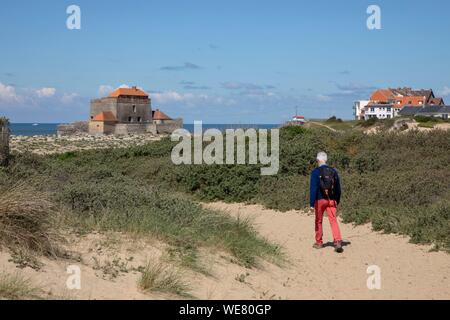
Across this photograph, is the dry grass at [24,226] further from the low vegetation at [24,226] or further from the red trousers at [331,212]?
the red trousers at [331,212]

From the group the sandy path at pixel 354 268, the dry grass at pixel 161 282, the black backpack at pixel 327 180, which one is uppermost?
the black backpack at pixel 327 180

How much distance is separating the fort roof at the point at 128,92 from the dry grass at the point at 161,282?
82498mm

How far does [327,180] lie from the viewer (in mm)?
10852

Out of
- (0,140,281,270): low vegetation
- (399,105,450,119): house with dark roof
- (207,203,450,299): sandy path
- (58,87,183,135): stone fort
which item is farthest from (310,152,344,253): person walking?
(58,87,183,135): stone fort

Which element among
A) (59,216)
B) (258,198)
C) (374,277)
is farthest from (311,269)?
(258,198)

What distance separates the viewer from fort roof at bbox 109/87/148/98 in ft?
290

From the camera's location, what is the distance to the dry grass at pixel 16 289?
6.06m

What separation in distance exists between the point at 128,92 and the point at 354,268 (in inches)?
3254

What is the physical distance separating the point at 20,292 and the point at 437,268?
23.7 ft

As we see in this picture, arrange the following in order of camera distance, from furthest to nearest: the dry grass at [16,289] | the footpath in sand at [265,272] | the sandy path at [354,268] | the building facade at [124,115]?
the building facade at [124,115], the sandy path at [354,268], the footpath in sand at [265,272], the dry grass at [16,289]

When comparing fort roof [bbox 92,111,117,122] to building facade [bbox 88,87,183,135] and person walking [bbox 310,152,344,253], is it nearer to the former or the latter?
building facade [bbox 88,87,183,135]

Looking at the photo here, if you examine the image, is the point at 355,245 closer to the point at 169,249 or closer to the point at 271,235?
the point at 271,235

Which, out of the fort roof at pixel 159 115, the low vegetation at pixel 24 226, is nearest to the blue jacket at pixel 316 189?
the low vegetation at pixel 24 226

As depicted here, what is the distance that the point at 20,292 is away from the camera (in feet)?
20.1
